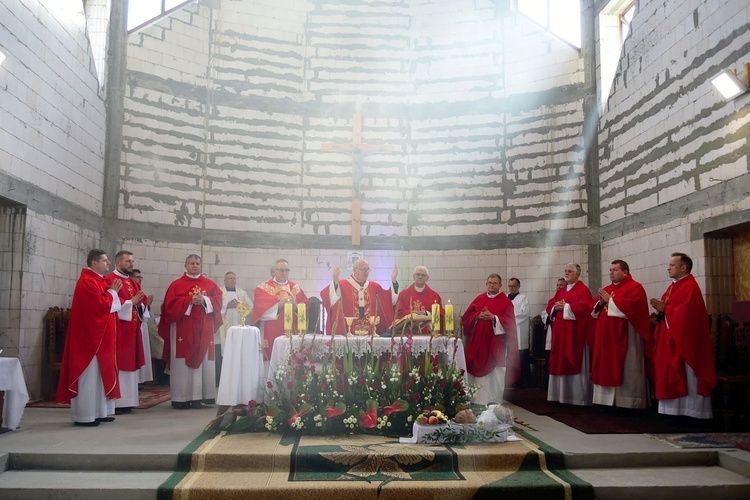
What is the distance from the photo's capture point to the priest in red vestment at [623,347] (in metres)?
7.81

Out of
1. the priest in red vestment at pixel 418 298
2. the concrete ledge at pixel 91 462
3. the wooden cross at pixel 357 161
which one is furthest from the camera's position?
the wooden cross at pixel 357 161

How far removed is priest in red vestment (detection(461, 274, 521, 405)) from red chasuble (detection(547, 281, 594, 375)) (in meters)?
0.57

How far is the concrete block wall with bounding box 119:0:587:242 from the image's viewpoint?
39.5 ft

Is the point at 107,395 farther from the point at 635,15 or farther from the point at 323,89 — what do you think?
the point at 635,15

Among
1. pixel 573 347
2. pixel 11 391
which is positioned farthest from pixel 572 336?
pixel 11 391

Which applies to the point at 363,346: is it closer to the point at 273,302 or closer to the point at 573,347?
the point at 273,302

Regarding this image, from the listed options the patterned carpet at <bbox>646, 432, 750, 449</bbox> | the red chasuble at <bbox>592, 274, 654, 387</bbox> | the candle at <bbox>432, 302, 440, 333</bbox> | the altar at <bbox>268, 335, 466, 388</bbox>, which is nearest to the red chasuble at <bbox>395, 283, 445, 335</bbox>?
the altar at <bbox>268, 335, 466, 388</bbox>

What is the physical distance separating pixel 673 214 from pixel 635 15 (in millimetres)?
3566

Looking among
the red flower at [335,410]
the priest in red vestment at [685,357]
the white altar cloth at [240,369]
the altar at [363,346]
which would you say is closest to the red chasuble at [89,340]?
the white altar cloth at [240,369]

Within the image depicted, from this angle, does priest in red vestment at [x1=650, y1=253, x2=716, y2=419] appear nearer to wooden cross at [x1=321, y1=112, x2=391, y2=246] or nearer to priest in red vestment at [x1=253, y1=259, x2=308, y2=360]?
priest in red vestment at [x1=253, y1=259, x2=308, y2=360]

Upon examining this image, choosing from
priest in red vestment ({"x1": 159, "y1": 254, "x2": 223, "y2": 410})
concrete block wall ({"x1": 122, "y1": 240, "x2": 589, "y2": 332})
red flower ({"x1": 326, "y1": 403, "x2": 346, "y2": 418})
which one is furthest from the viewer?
concrete block wall ({"x1": 122, "y1": 240, "x2": 589, "y2": 332})

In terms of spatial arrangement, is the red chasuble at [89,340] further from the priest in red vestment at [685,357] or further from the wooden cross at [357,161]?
the wooden cross at [357,161]

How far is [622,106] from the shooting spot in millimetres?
10883

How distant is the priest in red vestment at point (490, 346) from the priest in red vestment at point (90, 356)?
4.25 m
